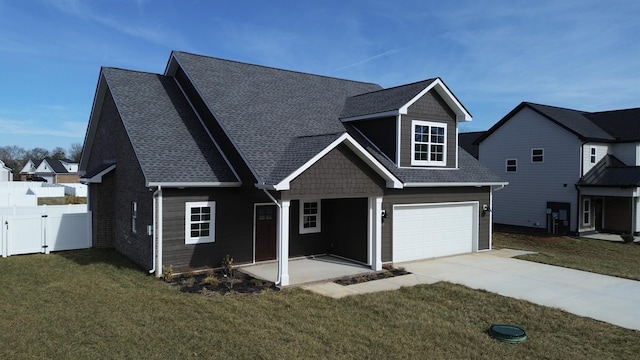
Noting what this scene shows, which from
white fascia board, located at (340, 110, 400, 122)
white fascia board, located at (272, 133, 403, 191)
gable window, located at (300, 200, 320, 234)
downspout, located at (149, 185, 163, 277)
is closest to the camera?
white fascia board, located at (272, 133, 403, 191)

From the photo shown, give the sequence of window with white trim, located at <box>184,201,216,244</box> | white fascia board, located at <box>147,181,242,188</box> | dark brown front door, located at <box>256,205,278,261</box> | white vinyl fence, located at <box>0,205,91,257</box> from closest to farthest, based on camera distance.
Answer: white fascia board, located at <box>147,181,242,188</box> < window with white trim, located at <box>184,201,216,244</box> < dark brown front door, located at <box>256,205,278,261</box> < white vinyl fence, located at <box>0,205,91,257</box>

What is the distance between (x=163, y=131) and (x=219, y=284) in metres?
6.10

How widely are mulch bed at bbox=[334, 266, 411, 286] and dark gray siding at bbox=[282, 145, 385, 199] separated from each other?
2.43 metres

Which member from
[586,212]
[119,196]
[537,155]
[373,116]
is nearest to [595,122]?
[537,155]

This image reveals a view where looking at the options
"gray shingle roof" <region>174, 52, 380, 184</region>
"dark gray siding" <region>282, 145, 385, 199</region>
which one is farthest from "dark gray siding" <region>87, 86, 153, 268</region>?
"dark gray siding" <region>282, 145, 385, 199</region>

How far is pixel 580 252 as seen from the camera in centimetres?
2062

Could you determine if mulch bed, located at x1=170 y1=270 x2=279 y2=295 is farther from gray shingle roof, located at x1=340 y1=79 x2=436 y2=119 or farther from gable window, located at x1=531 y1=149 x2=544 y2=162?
gable window, located at x1=531 y1=149 x2=544 y2=162

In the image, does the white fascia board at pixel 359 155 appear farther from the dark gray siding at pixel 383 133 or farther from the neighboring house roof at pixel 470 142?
the neighboring house roof at pixel 470 142

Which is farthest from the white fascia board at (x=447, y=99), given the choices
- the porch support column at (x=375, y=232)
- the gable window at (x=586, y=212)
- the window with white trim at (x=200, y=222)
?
the gable window at (x=586, y=212)

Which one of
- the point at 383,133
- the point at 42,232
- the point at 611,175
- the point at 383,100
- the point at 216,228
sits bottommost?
the point at 42,232

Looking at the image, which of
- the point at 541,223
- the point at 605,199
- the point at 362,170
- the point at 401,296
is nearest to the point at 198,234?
the point at 362,170

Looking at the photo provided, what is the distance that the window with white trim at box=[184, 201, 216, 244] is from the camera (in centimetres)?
1331

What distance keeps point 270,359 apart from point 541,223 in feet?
78.1

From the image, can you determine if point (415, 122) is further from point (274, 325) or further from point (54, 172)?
point (54, 172)
